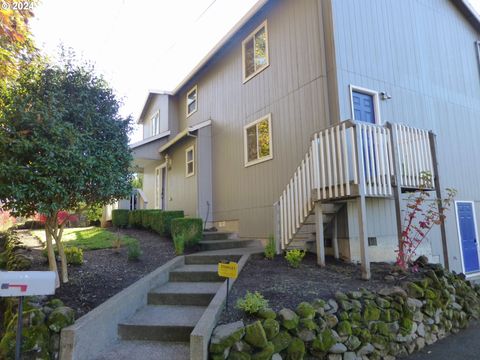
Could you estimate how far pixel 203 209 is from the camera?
35.3ft

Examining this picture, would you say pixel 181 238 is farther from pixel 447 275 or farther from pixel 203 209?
pixel 447 275

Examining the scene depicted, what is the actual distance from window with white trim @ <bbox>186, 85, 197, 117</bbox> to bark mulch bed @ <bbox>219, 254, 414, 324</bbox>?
26.2 ft

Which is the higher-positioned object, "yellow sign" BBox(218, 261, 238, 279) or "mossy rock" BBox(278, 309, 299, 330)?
"yellow sign" BBox(218, 261, 238, 279)

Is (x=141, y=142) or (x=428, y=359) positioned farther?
(x=141, y=142)

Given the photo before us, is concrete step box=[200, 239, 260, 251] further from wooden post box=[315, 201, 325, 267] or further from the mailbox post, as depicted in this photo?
the mailbox post

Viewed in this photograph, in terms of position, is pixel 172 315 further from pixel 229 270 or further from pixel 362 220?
pixel 362 220

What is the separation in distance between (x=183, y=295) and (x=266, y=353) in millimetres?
1778

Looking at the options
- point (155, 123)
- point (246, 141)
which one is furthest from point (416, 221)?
point (155, 123)

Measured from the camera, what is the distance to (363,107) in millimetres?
7375

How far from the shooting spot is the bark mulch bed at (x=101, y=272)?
465cm

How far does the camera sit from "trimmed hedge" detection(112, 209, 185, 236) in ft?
30.8

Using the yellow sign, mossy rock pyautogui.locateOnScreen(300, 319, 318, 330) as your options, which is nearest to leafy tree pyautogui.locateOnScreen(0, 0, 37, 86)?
the yellow sign

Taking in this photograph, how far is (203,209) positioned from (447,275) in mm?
6762

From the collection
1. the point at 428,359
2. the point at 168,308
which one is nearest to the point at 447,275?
the point at 428,359
